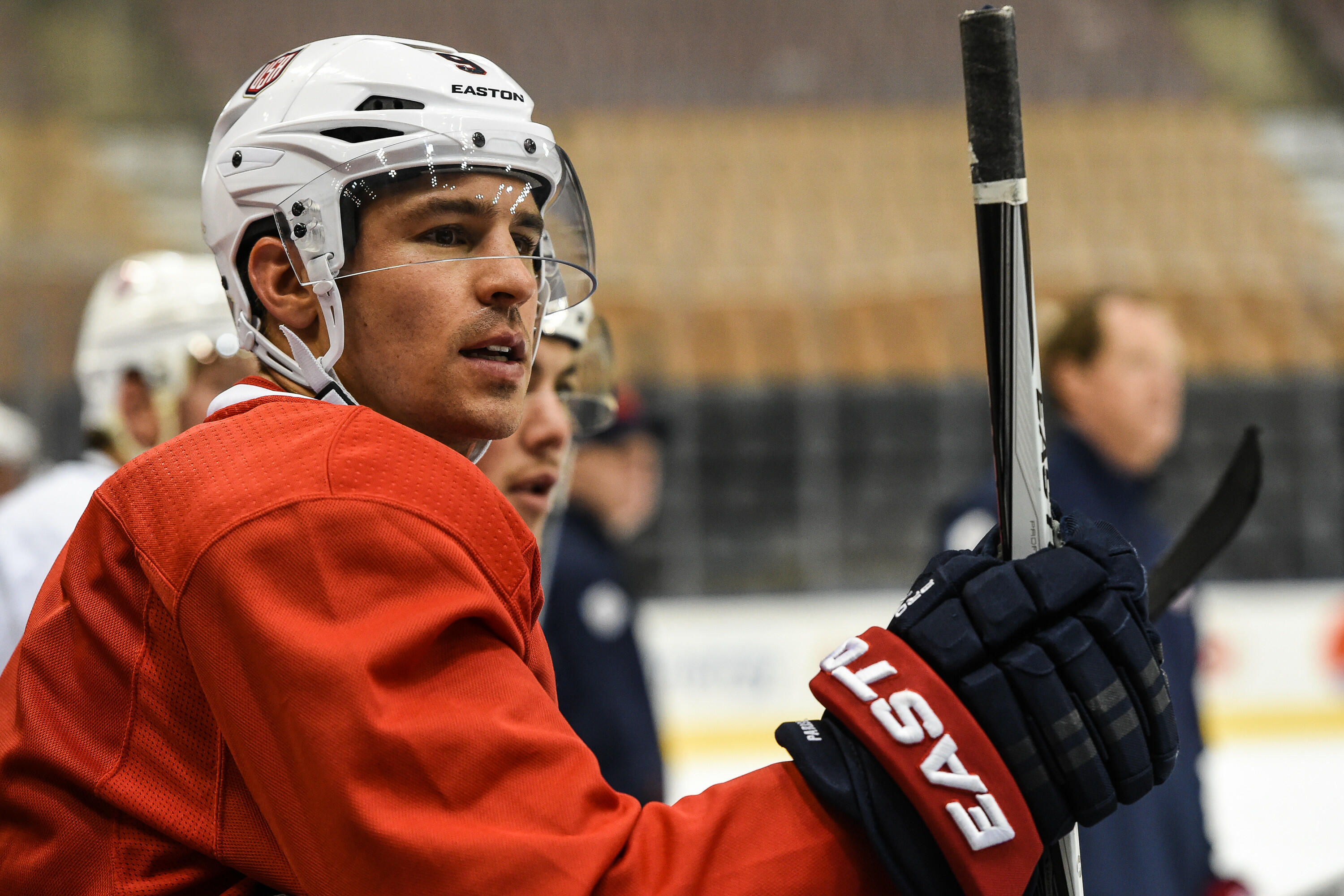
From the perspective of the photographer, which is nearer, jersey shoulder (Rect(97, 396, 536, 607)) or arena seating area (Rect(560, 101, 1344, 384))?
jersey shoulder (Rect(97, 396, 536, 607))

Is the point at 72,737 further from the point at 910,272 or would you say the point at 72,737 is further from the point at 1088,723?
the point at 910,272

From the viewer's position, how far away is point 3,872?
103 centimetres

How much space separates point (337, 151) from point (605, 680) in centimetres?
208

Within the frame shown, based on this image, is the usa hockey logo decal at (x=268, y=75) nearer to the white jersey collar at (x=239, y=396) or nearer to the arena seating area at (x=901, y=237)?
the white jersey collar at (x=239, y=396)

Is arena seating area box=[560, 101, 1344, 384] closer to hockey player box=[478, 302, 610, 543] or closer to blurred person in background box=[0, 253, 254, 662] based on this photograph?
blurred person in background box=[0, 253, 254, 662]

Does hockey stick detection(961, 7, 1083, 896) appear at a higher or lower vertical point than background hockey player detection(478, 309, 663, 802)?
higher

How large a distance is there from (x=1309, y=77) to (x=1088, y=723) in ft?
35.7

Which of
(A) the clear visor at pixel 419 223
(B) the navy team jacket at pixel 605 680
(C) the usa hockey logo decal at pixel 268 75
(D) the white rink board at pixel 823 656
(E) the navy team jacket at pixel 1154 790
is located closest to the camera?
(A) the clear visor at pixel 419 223

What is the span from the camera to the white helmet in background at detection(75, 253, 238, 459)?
2.42m

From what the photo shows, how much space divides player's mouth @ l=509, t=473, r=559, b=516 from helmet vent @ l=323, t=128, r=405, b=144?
2.50 ft

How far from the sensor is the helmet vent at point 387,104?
46.8 inches

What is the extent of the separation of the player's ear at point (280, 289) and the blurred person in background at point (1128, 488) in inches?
54.2

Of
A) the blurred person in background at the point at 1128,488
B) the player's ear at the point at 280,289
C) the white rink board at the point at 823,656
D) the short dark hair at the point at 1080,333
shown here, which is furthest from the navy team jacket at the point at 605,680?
the white rink board at the point at 823,656

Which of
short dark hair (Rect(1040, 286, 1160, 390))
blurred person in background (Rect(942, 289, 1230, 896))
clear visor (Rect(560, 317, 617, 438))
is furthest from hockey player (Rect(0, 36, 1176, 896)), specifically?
short dark hair (Rect(1040, 286, 1160, 390))
